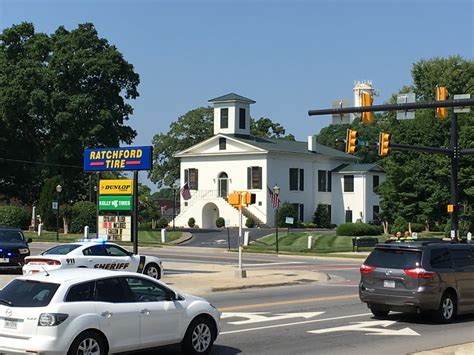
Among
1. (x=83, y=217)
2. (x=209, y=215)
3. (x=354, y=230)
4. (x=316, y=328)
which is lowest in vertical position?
(x=316, y=328)

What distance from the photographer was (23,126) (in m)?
73.9

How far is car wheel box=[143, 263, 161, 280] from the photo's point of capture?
25.2m

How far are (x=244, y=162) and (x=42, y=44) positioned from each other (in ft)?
73.2

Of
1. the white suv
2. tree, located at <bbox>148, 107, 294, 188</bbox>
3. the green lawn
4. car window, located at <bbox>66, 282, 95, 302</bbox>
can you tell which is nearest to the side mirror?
the white suv

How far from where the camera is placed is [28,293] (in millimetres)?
10305

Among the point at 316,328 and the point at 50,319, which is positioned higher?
the point at 50,319

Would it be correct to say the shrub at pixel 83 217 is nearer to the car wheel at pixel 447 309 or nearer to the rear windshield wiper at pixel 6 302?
the car wheel at pixel 447 309

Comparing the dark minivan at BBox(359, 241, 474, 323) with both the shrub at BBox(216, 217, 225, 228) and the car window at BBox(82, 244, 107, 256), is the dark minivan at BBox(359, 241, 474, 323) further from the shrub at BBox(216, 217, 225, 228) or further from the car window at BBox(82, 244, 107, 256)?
the shrub at BBox(216, 217, 225, 228)

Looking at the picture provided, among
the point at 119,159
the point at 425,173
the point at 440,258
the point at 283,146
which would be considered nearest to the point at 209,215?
the point at 283,146

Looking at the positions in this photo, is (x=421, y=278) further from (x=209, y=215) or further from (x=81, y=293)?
(x=209, y=215)

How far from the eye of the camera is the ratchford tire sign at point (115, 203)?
29703 mm

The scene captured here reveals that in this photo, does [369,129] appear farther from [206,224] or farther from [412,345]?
[412,345]

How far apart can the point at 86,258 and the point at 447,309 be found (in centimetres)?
1139

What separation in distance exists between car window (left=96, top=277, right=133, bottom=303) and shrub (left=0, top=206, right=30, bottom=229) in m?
57.6
